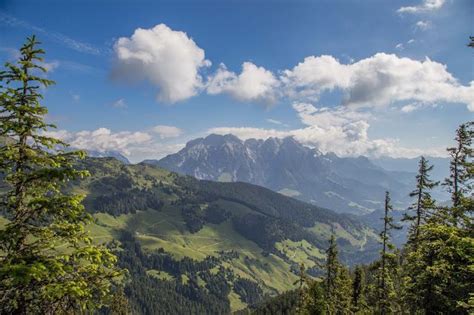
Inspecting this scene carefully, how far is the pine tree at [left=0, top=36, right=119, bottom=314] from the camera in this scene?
13672 millimetres

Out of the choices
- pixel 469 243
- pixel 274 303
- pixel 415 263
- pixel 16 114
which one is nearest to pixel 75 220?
pixel 16 114

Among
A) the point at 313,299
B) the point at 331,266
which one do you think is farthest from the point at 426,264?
the point at 313,299

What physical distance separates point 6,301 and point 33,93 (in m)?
8.38

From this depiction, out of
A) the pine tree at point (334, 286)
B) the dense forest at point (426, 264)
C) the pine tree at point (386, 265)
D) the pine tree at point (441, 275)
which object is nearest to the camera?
the dense forest at point (426, 264)

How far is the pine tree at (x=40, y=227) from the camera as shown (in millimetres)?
13672

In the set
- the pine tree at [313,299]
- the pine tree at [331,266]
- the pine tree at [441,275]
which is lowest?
the pine tree at [313,299]

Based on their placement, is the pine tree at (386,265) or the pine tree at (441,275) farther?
the pine tree at (386,265)

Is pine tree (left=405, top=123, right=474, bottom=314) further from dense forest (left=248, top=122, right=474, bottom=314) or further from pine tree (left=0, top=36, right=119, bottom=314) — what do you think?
pine tree (left=0, top=36, right=119, bottom=314)

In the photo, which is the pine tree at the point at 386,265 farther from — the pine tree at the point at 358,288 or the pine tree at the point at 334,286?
the pine tree at the point at 358,288

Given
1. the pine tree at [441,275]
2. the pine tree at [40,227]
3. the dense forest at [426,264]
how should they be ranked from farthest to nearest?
the pine tree at [441,275] → the dense forest at [426,264] → the pine tree at [40,227]

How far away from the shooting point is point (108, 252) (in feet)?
49.3

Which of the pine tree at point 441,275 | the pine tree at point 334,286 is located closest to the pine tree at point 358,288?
the pine tree at point 334,286

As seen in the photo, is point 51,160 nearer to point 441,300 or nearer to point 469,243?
point 469,243

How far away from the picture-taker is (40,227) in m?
15.0
